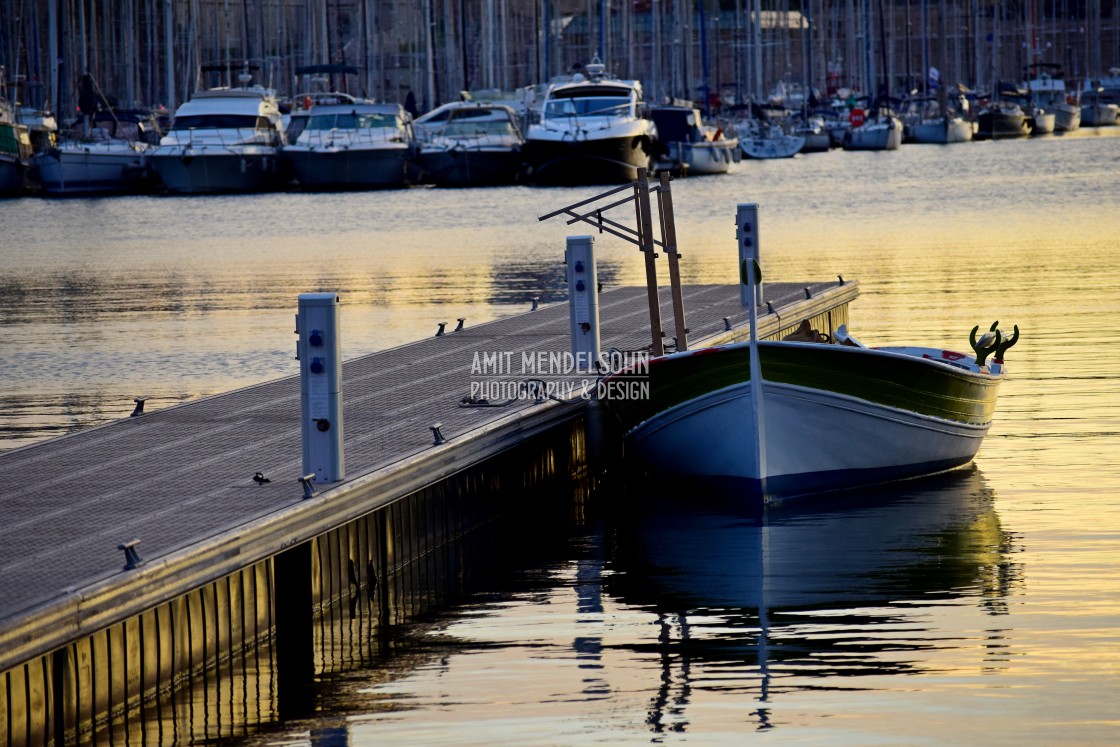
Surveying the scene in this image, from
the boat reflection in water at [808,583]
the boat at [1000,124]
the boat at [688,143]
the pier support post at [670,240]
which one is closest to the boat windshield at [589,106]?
the boat at [688,143]

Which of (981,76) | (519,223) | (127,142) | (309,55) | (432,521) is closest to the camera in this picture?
(432,521)

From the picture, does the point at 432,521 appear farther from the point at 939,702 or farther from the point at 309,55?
the point at 309,55

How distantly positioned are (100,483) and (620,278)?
23217 mm

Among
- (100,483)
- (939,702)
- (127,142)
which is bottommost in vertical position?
(939,702)

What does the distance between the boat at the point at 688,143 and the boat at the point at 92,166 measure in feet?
69.9

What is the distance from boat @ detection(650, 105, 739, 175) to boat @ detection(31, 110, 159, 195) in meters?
21.3

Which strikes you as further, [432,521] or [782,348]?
[782,348]

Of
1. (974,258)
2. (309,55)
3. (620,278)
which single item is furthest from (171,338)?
(309,55)

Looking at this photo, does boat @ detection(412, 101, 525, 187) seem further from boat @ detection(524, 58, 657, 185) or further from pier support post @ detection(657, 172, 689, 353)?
pier support post @ detection(657, 172, 689, 353)

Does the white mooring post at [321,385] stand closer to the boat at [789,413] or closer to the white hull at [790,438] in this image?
the boat at [789,413]

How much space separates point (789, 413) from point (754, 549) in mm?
1719

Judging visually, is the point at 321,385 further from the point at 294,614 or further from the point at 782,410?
the point at 782,410

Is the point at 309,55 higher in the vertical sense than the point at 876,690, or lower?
higher

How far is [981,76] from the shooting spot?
13525 cm
